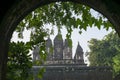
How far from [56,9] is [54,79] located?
2685 cm

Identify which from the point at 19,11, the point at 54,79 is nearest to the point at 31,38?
the point at 19,11

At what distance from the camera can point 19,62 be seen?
3.32m

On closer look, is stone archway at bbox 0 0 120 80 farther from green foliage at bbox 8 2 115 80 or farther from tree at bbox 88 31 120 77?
tree at bbox 88 31 120 77

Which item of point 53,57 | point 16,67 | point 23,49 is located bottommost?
point 16,67

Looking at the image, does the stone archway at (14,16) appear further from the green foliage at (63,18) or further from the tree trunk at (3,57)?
the green foliage at (63,18)

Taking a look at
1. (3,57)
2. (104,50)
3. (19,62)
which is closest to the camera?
(3,57)

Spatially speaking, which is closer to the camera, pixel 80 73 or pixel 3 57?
pixel 3 57

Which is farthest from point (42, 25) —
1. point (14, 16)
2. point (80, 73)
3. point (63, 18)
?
point (80, 73)

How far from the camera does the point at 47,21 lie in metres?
3.70

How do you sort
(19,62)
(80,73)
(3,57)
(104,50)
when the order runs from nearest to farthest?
(3,57) < (19,62) < (80,73) < (104,50)

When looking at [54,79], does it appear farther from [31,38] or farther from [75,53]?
[31,38]

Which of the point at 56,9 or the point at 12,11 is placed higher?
the point at 56,9

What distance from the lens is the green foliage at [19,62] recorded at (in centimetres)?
316

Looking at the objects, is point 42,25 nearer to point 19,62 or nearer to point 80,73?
point 19,62
